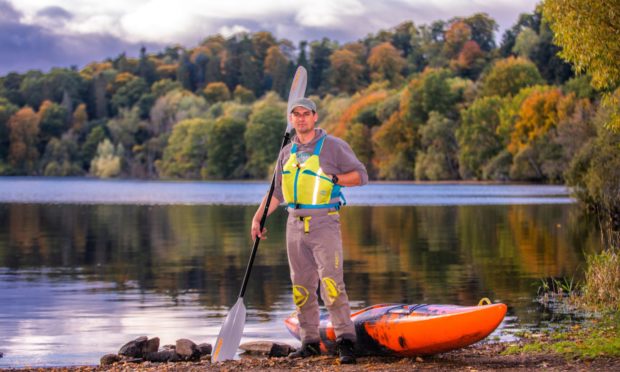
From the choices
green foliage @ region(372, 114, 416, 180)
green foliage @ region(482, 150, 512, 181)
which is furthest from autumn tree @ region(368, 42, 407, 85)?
green foliage @ region(482, 150, 512, 181)

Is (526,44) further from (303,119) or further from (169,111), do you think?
(303,119)

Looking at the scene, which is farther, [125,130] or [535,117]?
[125,130]

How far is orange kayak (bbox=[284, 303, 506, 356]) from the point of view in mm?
10312

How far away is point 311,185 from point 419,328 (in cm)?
176

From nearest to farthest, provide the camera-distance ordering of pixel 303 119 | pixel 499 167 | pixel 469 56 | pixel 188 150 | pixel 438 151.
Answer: pixel 303 119 < pixel 499 167 < pixel 438 151 < pixel 188 150 < pixel 469 56

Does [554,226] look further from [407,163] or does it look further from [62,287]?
[407,163]

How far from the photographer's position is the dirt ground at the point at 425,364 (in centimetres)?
977

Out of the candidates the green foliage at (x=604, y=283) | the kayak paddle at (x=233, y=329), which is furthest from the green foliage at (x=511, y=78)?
the kayak paddle at (x=233, y=329)

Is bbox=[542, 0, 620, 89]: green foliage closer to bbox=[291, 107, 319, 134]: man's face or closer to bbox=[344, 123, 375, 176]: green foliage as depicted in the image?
bbox=[291, 107, 319, 134]: man's face

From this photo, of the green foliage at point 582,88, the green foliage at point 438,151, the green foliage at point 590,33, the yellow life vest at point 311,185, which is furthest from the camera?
the green foliage at point 438,151

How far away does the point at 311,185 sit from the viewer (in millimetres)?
10461

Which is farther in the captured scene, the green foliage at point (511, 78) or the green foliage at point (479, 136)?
the green foliage at point (511, 78)

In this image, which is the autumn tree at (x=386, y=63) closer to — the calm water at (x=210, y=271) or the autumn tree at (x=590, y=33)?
the calm water at (x=210, y=271)

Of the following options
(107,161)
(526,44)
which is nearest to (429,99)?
(526,44)
